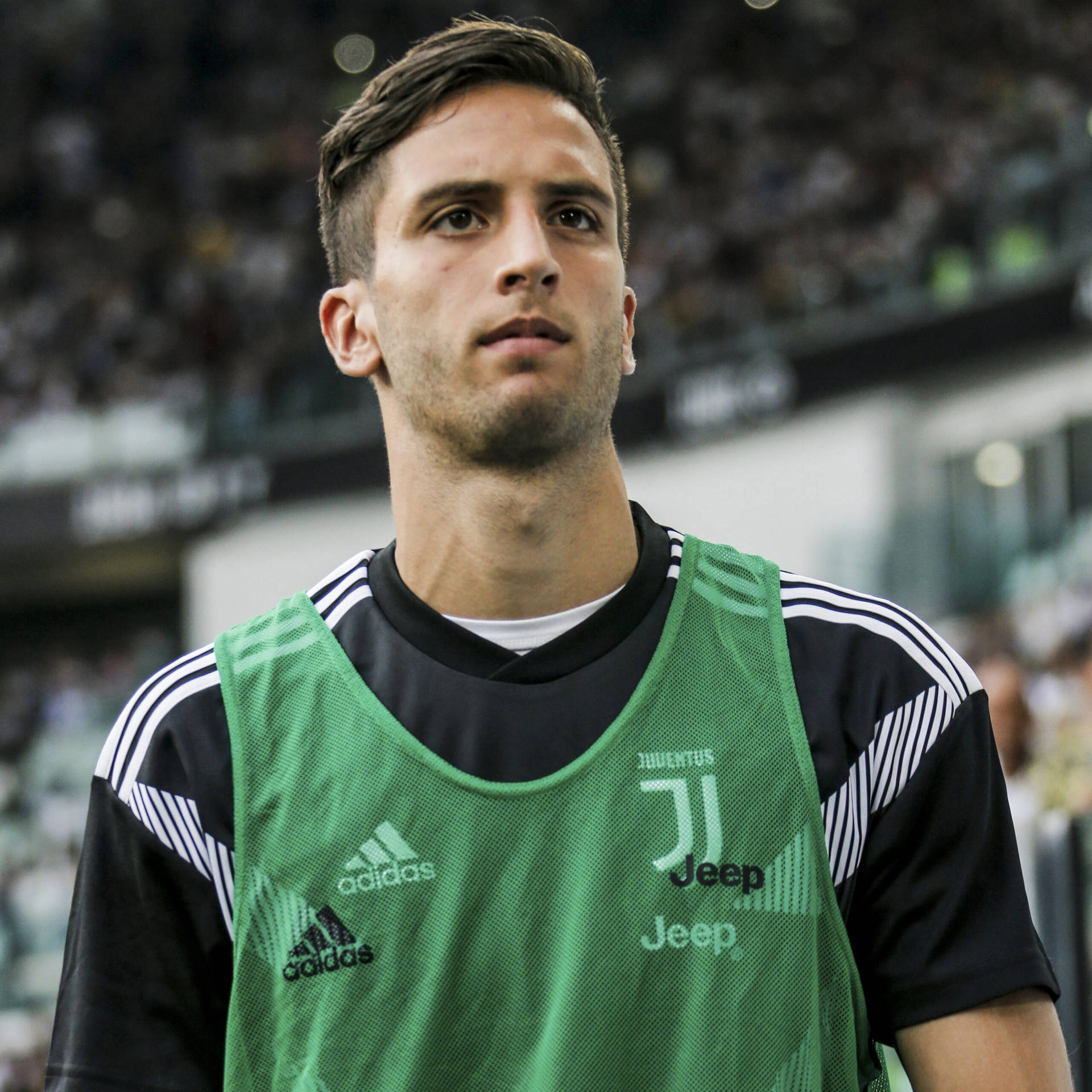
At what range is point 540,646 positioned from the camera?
70.8 inches

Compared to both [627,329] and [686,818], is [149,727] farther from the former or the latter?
[627,329]

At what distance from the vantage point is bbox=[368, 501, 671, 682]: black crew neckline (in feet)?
5.84

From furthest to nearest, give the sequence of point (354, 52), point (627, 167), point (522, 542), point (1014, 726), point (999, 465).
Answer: point (354, 52)
point (627, 167)
point (999, 465)
point (1014, 726)
point (522, 542)

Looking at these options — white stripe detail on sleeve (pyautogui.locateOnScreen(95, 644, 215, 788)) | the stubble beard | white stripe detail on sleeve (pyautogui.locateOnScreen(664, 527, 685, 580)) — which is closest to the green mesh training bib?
white stripe detail on sleeve (pyautogui.locateOnScreen(95, 644, 215, 788))

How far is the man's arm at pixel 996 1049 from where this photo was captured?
1607 millimetres

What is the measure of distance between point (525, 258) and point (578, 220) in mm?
152

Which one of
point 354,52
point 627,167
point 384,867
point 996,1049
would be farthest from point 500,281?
point 354,52

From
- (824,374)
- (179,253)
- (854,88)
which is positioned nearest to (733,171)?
(854,88)

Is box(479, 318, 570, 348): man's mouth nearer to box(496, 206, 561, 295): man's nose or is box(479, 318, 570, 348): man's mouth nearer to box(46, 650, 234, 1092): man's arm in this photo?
box(496, 206, 561, 295): man's nose

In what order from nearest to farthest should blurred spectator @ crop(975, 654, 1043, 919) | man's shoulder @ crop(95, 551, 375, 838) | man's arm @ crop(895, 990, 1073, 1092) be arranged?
man's arm @ crop(895, 990, 1073, 1092), man's shoulder @ crop(95, 551, 375, 838), blurred spectator @ crop(975, 654, 1043, 919)

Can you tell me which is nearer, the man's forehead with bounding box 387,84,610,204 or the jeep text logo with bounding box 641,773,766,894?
the jeep text logo with bounding box 641,773,766,894

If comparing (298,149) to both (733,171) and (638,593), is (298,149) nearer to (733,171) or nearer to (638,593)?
(733,171)

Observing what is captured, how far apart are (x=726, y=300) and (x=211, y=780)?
994 cm

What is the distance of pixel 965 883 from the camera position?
1658mm
